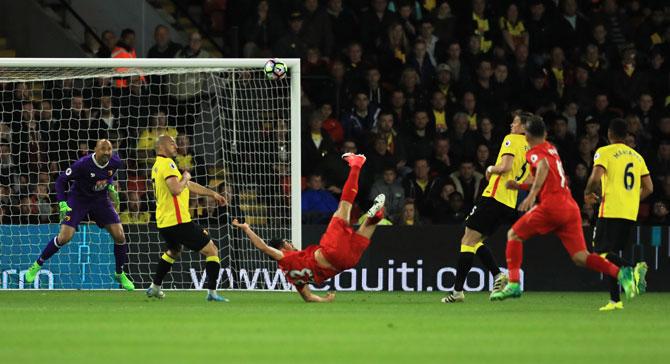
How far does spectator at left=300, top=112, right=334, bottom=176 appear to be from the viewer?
20.2 meters

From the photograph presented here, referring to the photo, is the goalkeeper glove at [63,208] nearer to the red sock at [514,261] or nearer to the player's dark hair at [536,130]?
the red sock at [514,261]

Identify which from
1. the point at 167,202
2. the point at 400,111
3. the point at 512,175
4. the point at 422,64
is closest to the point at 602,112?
the point at 422,64

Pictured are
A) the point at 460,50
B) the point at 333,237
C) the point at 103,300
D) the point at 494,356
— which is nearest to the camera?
the point at 494,356

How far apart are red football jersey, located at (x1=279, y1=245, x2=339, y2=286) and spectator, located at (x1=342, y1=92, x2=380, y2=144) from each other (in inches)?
263

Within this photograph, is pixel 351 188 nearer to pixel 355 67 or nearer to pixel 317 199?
pixel 317 199

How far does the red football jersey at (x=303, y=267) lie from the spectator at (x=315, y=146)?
6.03 meters

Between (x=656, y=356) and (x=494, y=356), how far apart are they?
3.67 feet

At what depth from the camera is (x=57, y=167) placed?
62.4 feet

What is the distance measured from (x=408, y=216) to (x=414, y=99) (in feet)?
8.83

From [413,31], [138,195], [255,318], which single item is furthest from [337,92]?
[255,318]

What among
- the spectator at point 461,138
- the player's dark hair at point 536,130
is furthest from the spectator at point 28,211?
the player's dark hair at point 536,130

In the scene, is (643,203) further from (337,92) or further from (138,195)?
(138,195)

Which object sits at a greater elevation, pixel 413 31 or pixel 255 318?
pixel 413 31

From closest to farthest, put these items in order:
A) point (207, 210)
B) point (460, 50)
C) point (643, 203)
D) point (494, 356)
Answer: point (494, 356) < point (207, 210) < point (643, 203) < point (460, 50)
